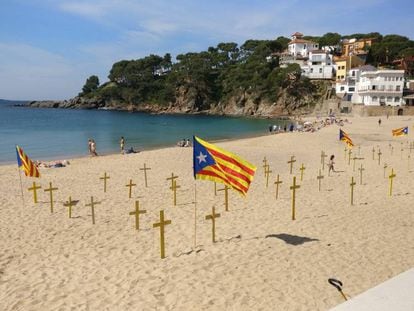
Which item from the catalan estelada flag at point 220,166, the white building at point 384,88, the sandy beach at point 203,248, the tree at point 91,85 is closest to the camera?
the sandy beach at point 203,248

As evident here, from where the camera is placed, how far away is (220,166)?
10609 millimetres

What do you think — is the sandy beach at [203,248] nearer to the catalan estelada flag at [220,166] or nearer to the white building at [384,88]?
the catalan estelada flag at [220,166]

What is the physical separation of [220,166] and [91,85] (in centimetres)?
16548

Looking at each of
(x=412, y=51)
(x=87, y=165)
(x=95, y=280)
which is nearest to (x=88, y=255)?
(x=95, y=280)

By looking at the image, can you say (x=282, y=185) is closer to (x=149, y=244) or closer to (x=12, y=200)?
(x=149, y=244)

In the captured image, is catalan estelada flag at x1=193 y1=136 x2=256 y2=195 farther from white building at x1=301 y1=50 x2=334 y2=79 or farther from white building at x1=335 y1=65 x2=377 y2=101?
white building at x1=301 y1=50 x2=334 y2=79

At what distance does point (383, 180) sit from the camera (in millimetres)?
20203

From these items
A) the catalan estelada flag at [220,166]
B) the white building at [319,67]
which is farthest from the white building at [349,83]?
the catalan estelada flag at [220,166]

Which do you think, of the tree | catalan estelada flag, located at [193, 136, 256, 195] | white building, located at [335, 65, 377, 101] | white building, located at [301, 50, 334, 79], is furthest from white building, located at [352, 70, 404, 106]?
the tree

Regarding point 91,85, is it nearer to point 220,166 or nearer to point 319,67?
point 319,67

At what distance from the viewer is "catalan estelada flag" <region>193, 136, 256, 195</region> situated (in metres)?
10.5

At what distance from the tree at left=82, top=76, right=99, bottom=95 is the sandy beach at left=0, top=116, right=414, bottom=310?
154 m

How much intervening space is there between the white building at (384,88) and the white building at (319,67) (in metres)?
23.2

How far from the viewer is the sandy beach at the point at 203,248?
8.23 metres
